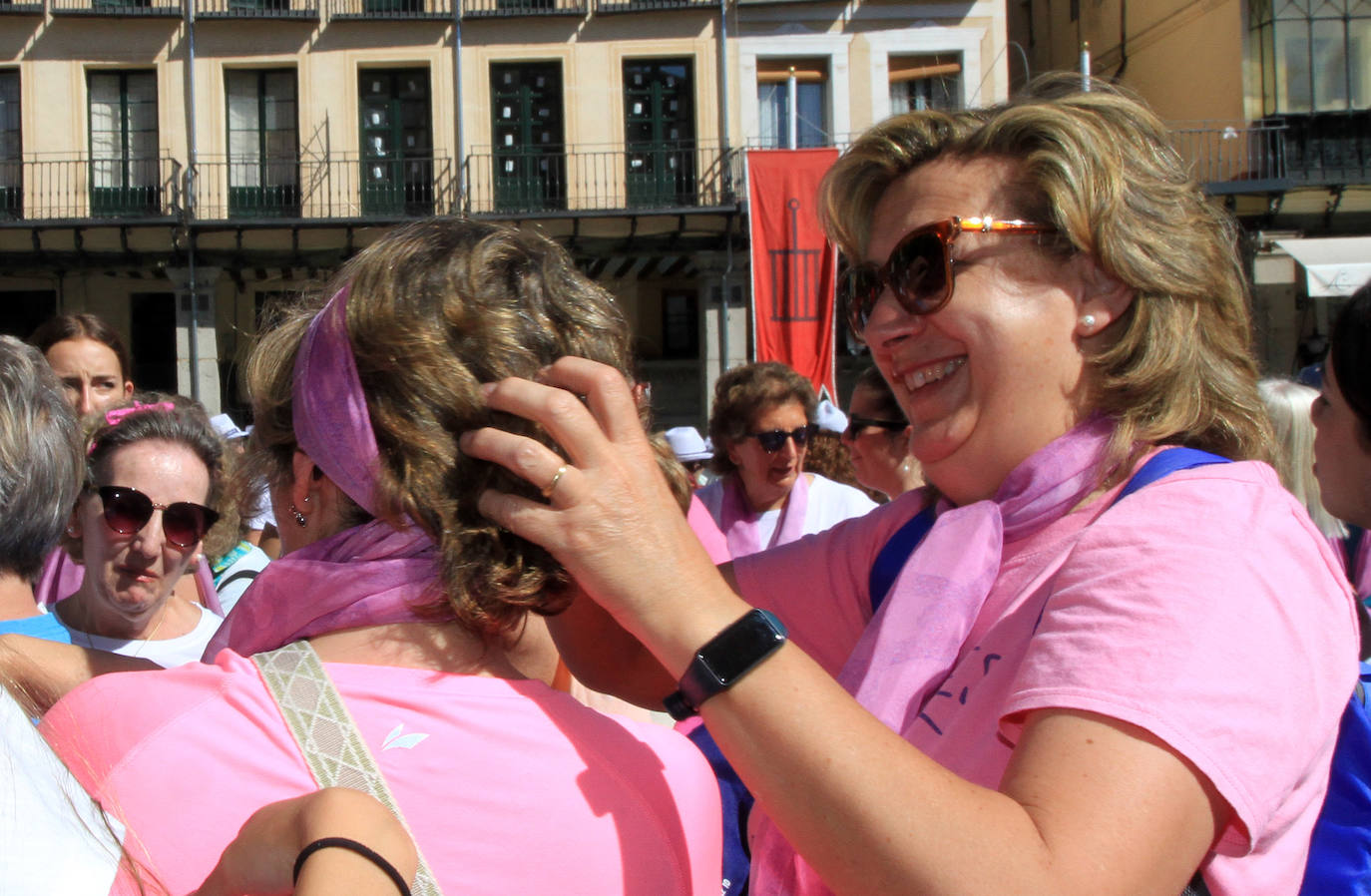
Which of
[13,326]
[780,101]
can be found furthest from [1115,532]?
[13,326]

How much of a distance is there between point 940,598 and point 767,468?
352 cm

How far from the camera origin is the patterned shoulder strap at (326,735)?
1.21 metres

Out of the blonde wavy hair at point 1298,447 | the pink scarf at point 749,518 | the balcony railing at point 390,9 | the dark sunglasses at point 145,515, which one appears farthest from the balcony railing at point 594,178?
the dark sunglasses at point 145,515

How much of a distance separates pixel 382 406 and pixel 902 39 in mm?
19250

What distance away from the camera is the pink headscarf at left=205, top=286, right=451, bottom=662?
4.43 ft

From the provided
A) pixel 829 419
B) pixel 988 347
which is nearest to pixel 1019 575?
pixel 988 347

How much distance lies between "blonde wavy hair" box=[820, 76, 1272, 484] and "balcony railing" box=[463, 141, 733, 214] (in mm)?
17649

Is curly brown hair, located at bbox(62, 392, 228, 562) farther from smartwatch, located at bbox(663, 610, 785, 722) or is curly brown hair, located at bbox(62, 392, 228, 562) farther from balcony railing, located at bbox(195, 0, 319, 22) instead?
balcony railing, located at bbox(195, 0, 319, 22)

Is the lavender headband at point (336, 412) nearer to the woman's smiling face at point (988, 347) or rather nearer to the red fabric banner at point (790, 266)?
the woman's smiling face at point (988, 347)

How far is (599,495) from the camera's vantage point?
126 centimetres

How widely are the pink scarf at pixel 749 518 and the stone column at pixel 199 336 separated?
14.8m

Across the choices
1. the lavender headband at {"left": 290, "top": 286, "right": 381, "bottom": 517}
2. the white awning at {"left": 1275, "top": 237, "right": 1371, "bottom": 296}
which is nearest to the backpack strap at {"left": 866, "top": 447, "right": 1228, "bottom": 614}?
the lavender headband at {"left": 290, "top": 286, "right": 381, "bottom": 517}

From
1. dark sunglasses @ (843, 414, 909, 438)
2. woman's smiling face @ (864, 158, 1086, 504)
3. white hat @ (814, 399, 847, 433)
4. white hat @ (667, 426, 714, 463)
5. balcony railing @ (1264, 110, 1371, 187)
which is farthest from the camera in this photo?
balcony railing @ (1264, 110, 1371, 187)

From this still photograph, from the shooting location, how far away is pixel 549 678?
159 cm
